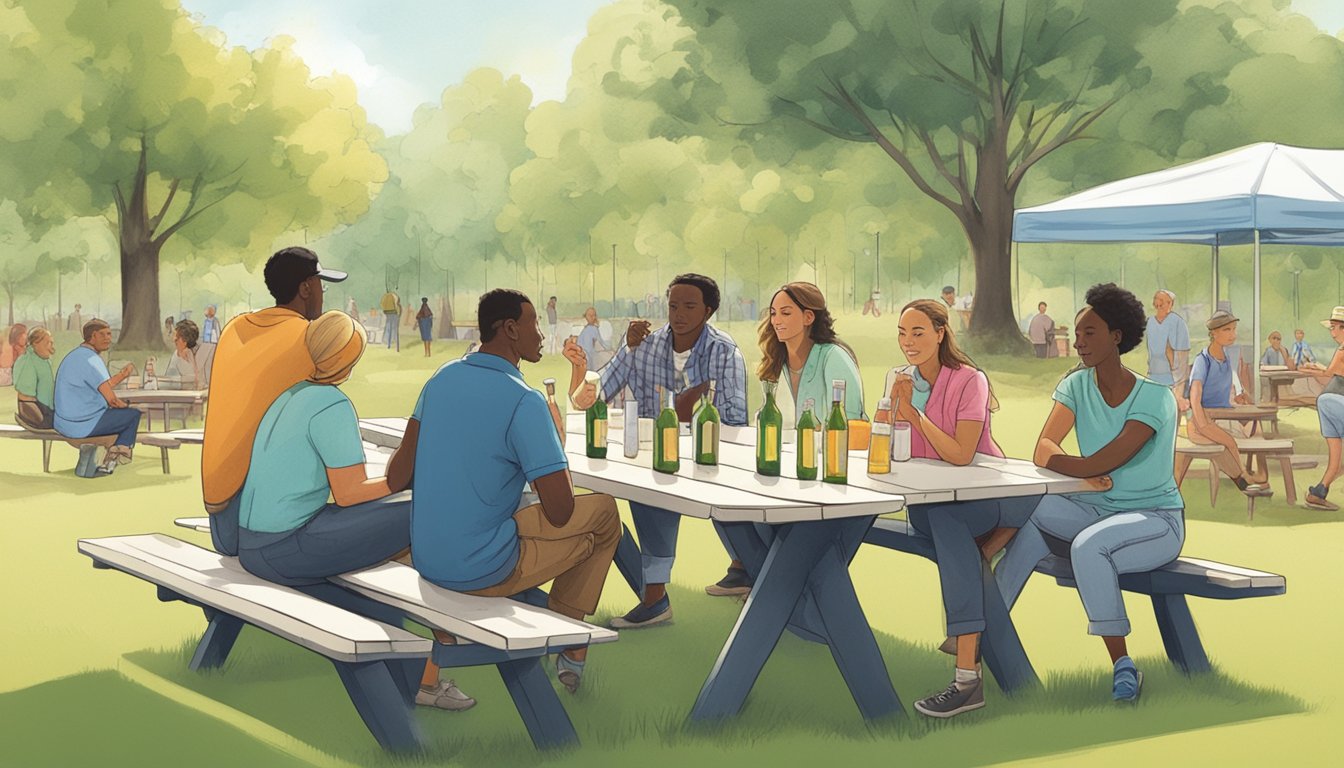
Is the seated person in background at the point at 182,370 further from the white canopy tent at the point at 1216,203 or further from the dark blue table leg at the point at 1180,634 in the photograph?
the dark blue table leg at the point at 1180,634

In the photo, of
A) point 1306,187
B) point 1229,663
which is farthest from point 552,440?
point 1306,187

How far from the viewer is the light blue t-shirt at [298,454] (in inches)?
191

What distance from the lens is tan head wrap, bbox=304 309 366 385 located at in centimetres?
491

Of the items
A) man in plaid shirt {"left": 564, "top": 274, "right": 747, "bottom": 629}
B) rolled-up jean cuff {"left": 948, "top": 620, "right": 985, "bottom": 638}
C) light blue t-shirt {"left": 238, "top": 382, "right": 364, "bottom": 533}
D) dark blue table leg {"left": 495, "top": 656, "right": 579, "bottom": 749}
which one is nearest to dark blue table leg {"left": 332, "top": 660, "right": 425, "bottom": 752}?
dark blue table leg {"left": 495, "top": 656, "right": 579, "bottom": 749}

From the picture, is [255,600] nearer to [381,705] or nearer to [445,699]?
[381,705]

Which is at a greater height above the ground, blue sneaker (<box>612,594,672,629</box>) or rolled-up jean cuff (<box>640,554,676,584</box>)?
rolled-up jean cuff (<box>640,554,676,584</box>)

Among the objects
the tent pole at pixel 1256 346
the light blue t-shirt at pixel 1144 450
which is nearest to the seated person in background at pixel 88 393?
the light blue t-shirt at pixel 1144 450

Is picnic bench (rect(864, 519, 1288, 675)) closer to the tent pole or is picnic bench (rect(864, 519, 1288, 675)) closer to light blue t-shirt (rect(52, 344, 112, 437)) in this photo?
the tent pole

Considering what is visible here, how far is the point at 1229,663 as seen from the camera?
18.9 feet

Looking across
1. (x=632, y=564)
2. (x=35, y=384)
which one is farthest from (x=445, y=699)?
(x=35, y=384)

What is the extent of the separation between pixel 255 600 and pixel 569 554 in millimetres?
957

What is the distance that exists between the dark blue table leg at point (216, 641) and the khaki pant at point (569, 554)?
4.52 feet

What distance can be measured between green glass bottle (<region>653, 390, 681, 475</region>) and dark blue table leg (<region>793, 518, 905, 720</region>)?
68 centimetres

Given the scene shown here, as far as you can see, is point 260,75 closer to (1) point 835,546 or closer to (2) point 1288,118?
(2) point 1288,118
